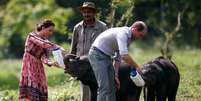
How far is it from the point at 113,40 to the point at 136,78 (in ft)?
2.34

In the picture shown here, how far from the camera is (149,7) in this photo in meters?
41.1

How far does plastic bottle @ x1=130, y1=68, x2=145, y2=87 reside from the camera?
12.9 m

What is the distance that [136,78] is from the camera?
12945 millimetres

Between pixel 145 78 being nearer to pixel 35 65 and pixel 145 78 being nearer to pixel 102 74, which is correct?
pixel 102 74

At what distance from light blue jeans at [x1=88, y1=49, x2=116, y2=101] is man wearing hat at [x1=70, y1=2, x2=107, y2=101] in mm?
1077

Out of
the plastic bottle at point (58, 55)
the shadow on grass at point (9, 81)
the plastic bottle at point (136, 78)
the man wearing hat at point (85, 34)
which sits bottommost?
the plastic bottle at point (136, 78)

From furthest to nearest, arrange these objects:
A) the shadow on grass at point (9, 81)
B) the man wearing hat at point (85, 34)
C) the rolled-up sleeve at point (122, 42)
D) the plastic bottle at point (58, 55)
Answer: the shadow on grass at point (9, 81) < the man wearing hat at point (85, 34) < the plastic bottle at point (58, 55) < the rolled-up sleeve at point (122, 42)

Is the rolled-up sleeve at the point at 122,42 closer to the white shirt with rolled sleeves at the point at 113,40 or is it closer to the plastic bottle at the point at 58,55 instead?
the white shirt with rolled sleeves at the point at 113,40

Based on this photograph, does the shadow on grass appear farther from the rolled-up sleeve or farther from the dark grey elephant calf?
the rolled-up sleeve

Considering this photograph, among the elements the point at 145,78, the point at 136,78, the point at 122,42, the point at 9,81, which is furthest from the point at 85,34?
the point at 9,81

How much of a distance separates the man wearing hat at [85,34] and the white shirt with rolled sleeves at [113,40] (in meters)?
0.99

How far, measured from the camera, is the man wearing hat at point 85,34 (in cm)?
1404

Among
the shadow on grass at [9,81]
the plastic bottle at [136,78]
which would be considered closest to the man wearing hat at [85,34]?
the plastic bottle at [136,78]

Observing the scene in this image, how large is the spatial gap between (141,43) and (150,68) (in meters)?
27.5
